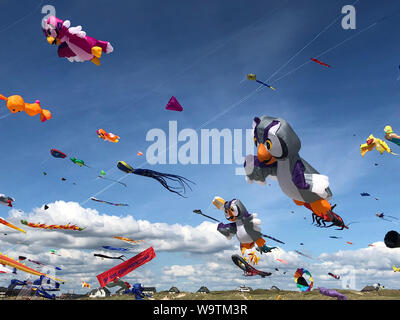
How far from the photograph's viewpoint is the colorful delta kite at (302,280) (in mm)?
16922

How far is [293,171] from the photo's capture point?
41.2 ft

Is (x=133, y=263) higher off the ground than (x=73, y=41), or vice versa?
(x=73, y=41)

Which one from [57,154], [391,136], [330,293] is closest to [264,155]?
[330,293]

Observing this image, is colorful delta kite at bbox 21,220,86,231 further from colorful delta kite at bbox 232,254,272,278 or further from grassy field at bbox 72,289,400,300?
colorful delta kite at bbox 232,254,272,278

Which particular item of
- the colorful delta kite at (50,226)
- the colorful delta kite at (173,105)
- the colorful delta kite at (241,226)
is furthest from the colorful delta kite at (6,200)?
the colorful delta kite at (241,226)

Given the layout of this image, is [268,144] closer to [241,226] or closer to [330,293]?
[241,226]

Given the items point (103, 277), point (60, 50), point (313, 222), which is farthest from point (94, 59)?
point (313, 222)

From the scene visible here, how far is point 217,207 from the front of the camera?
698 inches

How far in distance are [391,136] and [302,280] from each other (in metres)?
8.75

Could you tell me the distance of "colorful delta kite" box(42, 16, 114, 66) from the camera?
1258cm

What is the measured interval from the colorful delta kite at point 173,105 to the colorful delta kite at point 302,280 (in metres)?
9.95
